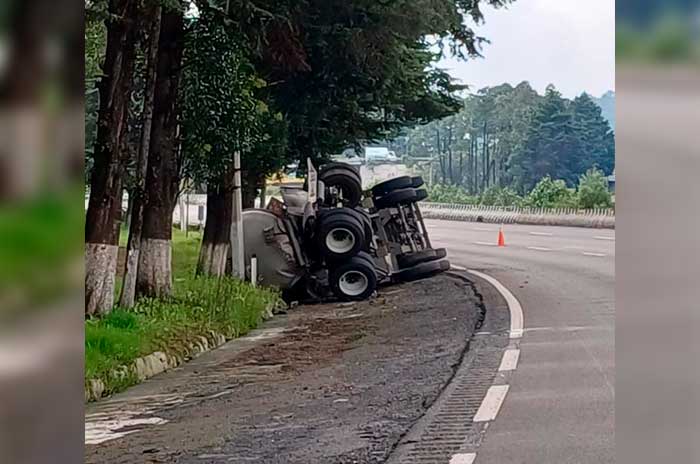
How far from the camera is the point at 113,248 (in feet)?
7.73

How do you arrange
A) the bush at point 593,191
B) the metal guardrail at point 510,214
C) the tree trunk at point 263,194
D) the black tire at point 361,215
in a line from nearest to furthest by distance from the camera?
the bush at point 593,191 → the metal guardrail at point 510,214 → the black tire at point 361,215 → the tree trunk at point 263,194

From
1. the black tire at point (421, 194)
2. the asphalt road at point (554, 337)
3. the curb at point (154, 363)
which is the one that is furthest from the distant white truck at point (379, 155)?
the curb at point (154, 363)

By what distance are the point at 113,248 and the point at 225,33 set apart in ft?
2.35

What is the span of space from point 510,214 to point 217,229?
34.2 inches

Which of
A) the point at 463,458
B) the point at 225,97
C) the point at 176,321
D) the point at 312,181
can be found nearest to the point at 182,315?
the point at 176,321

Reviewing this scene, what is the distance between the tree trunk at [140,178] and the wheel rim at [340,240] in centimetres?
58

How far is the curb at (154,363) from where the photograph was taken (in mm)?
2035

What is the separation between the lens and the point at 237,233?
243 centimetres

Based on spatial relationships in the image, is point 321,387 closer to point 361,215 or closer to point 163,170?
point 361,215

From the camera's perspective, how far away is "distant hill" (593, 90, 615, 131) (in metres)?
1.92

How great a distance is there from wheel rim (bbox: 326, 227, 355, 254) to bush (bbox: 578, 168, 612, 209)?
0.67 m

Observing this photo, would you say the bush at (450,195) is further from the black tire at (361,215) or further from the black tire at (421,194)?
the black tire at (361,215)
